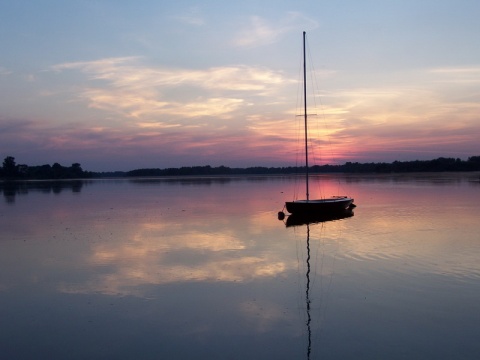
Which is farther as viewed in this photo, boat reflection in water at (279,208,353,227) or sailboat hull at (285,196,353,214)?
sailboat hull at (285,196,353,214)

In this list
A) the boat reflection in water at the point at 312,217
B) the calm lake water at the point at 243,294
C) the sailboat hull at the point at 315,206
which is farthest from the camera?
the sailboat hull at the point at 315,206

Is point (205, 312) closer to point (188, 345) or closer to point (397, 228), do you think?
point (188, 345)

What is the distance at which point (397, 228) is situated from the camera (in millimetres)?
21281

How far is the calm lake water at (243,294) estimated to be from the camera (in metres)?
7.99

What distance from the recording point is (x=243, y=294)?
11.0 metres

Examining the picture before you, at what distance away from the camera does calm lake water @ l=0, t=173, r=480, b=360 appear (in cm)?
799

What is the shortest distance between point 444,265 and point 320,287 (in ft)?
14.5

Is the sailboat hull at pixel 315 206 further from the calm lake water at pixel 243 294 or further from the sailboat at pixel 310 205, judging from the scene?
the calm lake water at pixel 243 294

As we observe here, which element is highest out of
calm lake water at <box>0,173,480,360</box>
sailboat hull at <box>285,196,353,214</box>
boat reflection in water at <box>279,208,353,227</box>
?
sailboat hull at <box>285,196,353,214</box>

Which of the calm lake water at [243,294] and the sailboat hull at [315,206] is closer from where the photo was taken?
the calm lake water at [243,294]

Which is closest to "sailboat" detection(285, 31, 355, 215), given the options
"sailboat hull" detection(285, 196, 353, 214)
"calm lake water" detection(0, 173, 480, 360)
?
"sailboat hull" detection(285, 196, 353, 214)

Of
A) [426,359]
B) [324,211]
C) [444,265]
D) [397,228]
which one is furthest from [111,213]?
[426,359]

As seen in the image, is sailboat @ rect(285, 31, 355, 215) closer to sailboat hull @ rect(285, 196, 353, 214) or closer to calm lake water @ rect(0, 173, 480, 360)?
sailboat hull @ rect(285, 196, 353, 214)

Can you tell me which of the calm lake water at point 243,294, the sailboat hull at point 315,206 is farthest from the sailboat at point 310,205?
the calm lake water at point 243,294
